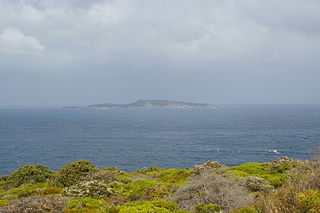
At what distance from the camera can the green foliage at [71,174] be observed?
65.1 ft

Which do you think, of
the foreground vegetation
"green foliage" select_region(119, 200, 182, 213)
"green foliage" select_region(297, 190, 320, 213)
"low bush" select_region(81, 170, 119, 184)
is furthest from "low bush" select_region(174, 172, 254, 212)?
"low bush" select_region(81, 170, 119, 184)

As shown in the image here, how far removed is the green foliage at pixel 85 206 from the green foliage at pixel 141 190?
7.66 feet

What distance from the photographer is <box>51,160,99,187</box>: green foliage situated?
65.1 ft

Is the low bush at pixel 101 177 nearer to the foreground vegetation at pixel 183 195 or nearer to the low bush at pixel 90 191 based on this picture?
the foreground vegetation at pixel 183 195

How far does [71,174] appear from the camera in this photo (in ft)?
67.0

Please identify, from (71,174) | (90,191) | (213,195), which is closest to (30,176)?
(71,174)

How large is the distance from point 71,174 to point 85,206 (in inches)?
361

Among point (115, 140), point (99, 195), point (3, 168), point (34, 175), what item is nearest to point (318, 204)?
point (99, 195)

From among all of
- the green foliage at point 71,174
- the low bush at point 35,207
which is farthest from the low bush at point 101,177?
the low bush at point 35,207

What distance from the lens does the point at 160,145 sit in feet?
306

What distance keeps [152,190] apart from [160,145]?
259ft

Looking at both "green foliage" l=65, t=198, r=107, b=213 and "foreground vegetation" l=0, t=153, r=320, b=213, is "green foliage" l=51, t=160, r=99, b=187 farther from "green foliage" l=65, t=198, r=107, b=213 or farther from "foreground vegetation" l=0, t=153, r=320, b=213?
"green foliage" l=65, t=198, r=107, b=213

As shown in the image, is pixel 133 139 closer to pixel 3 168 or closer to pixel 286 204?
Answer: pixel 3 168

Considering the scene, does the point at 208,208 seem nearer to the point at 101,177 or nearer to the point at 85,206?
the point at 85,206
